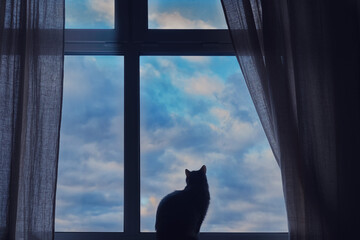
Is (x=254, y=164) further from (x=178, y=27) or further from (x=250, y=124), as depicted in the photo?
(x=178, y=27)

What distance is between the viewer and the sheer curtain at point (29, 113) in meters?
1.92

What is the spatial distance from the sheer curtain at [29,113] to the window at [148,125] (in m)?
0.24

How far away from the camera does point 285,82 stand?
2068 mm

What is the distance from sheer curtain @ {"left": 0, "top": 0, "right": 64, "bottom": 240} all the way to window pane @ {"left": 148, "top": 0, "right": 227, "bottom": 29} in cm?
51

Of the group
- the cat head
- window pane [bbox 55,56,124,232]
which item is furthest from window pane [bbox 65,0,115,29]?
the cat head

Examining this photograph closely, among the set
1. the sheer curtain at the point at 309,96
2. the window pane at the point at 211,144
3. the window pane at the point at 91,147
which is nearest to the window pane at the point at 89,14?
the window pane at the point at 91,147

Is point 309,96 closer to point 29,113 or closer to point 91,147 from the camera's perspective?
point 91,147

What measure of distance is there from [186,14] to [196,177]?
878 mm

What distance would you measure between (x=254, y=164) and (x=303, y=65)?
53 cm

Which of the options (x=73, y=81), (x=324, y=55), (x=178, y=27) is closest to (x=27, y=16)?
(x=73, y=81)

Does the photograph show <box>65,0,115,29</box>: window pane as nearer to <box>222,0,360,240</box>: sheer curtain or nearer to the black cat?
<box>222,0,360,240</box>: sheer curtain

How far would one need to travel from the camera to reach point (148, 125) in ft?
7.54

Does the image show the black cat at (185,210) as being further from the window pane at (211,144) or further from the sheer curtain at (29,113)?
the sheer curtain at (29,113)

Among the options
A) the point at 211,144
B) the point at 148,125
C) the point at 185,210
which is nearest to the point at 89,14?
the point at 148,125
